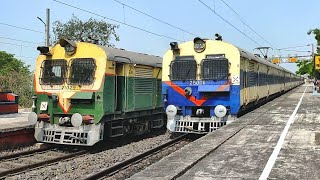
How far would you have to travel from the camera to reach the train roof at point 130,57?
11.9 m

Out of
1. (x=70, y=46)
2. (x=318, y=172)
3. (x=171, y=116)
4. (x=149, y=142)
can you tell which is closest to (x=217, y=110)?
(x=171, y=116)

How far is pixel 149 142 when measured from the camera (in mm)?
13102

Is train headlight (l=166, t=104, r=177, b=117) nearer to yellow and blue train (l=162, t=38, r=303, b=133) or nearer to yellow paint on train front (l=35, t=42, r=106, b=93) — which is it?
yellow and blue train (l=162, t=38, r=303, b=133)

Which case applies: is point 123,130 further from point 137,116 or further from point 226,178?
point 226,178

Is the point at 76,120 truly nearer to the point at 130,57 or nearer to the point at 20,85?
the point at 130,57

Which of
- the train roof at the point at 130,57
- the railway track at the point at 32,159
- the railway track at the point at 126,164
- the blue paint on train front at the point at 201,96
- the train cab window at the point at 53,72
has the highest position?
the train roof at the point at 130,57

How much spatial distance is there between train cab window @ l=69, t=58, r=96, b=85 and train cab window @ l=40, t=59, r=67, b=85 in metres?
0.30

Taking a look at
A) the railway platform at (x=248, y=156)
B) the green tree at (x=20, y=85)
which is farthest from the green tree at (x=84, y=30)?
the railway platform at (x=248, y=156)

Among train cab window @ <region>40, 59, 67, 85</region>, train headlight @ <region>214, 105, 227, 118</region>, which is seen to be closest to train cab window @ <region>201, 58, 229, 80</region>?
train headlight @ <region>214, 105, 227, 118</region>

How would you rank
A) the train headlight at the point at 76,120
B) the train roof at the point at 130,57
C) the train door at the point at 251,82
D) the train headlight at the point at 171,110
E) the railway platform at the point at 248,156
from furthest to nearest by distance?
the train door at the point at 251,82 < the train headlight at the point at 171,110 < the train roof at the point at 130,57 < the train headlight at the point at 76,120 < the railway platform at the point at 248,156

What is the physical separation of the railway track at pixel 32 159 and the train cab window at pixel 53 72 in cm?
214

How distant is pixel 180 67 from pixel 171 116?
1655mm

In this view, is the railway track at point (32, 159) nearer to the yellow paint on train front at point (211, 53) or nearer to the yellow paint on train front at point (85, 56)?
the yellow paint on train front at point (85, 56)

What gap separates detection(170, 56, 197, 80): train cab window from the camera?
493 inches
